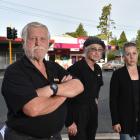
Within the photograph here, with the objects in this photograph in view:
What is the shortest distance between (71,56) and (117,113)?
56328 mm

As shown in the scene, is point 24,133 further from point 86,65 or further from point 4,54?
point 4,54

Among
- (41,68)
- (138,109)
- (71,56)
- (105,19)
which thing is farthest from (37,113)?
(105,19)

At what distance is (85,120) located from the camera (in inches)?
216

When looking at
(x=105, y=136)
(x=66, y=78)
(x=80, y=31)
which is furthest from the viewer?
(x=80, y=31)

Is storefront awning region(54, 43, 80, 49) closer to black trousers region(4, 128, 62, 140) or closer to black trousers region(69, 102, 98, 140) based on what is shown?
black trousers region(69, 102, 98, 140)

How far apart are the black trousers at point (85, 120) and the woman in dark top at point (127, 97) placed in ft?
0.90

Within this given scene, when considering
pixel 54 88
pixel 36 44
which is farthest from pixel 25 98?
pixel 36 44

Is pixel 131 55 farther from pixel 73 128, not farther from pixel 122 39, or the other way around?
pixel 122 39

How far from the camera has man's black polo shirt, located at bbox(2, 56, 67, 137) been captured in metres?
3.52

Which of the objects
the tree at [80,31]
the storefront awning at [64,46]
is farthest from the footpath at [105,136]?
the tree at [80,31]

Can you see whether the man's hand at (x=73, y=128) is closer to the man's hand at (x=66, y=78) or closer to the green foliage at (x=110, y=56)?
the man's hand at (x=66, y=78)

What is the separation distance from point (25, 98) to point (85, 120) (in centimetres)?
210

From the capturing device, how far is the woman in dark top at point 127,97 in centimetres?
523

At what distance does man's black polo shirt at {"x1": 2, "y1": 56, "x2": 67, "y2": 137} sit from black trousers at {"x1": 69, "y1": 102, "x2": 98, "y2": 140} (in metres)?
1.66
